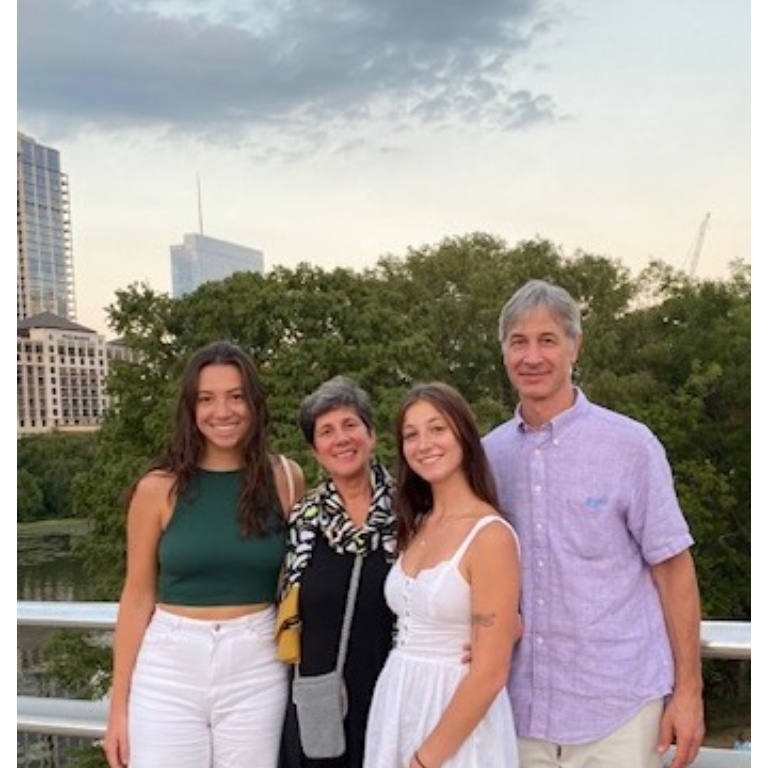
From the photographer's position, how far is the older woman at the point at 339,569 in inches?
84.4

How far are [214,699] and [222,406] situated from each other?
2.13ft

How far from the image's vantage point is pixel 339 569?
216 cm

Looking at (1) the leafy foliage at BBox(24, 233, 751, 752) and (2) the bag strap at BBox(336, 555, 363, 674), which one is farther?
(1) the leafy foliage at BBox(24, 233, 751, 752)

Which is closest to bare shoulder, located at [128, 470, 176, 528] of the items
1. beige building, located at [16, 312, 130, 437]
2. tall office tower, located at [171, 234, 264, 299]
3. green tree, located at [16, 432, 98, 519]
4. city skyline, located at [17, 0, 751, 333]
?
green tree, located at [16, 432, 98, 519]

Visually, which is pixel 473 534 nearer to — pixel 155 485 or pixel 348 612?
pixel 348 612

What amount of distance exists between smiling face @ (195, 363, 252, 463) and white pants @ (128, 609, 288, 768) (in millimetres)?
414

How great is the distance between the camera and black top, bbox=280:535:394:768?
7.02ft

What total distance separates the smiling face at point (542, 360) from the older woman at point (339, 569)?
0.38m

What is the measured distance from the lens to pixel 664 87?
36375 mm

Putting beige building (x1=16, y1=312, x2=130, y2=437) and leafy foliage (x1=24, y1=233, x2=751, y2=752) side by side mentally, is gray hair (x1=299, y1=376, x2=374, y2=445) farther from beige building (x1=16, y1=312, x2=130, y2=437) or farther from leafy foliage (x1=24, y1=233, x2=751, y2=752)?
beige building (x1=16, y1=312, x2=130, y2=437)

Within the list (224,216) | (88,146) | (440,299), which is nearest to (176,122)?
(88,146)

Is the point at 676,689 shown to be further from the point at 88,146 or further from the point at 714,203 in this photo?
the point at 88,146

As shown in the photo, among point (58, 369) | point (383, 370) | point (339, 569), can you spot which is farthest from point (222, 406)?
point (58, 369)
